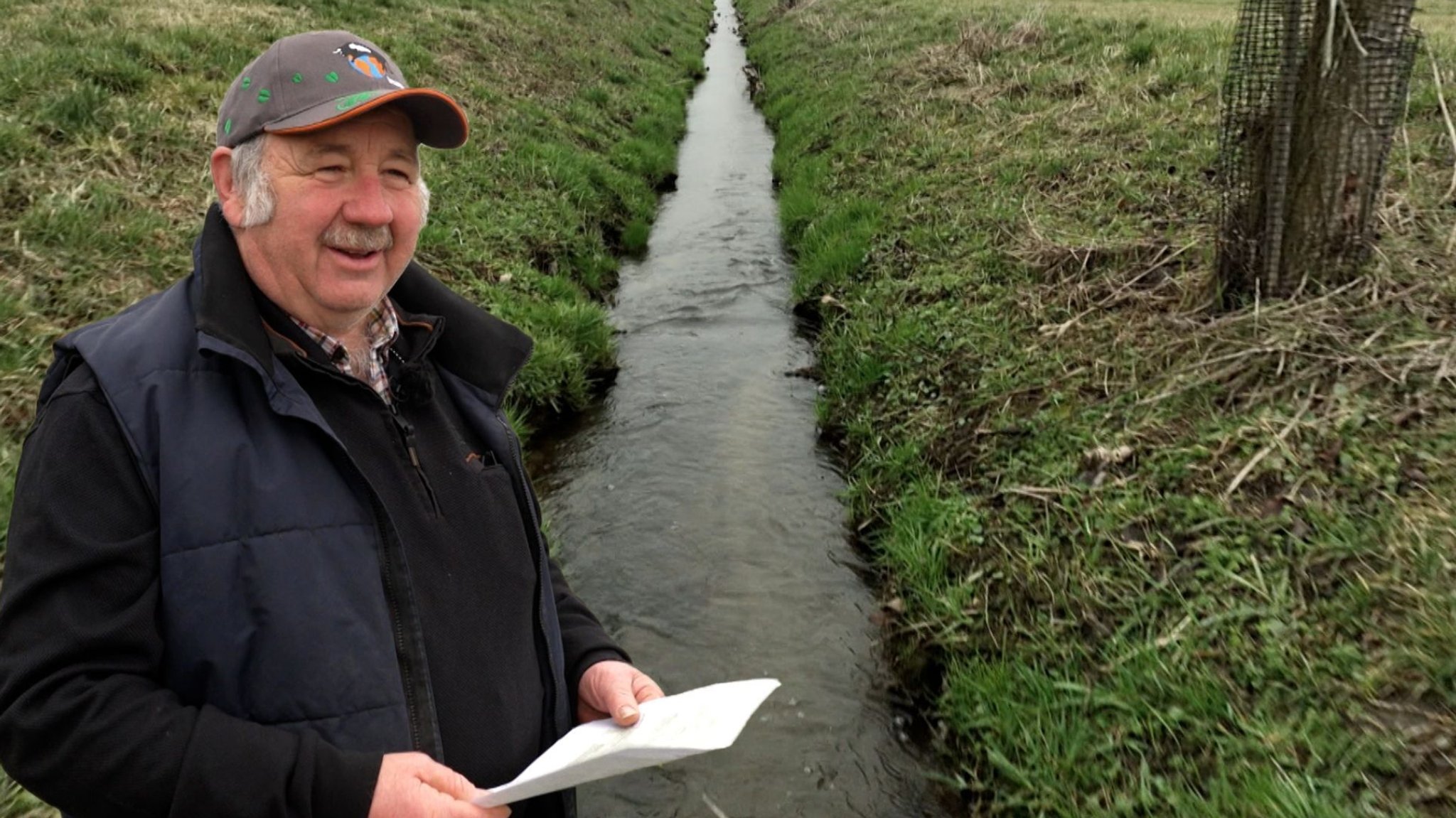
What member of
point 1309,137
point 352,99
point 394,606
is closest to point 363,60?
point 352,99

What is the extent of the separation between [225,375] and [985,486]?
4469mm

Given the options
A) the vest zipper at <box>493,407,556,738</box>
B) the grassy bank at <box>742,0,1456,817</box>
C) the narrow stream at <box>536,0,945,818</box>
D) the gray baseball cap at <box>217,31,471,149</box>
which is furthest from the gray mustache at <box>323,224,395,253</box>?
A: the grassy bank at <box>742,0,1456,817</box>

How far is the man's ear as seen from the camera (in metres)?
2.03

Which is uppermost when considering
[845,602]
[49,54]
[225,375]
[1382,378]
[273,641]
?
[49,54]

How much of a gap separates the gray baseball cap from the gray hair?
0.07ft

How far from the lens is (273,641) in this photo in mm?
1834

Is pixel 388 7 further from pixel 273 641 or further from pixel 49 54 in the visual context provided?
pixel 273 641

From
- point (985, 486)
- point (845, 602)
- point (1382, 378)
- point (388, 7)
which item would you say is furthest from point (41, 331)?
→ point (388, 7)

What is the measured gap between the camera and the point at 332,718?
1890 millimetres

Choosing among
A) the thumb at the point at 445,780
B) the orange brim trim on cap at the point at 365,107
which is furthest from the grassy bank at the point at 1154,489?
the orange brim trim on cap at the point at 365,107

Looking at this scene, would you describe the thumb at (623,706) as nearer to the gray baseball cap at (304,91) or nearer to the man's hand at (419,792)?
the man's hand at (419,792)

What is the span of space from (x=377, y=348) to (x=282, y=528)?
636 mm

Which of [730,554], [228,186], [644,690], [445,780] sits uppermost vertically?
[228,186]

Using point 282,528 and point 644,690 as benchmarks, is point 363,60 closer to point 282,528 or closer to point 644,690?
point 282,528
